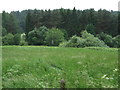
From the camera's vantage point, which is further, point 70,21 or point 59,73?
point 70,21

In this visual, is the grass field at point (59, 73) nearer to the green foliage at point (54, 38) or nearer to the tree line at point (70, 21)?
the green foliage at point (54, 38)

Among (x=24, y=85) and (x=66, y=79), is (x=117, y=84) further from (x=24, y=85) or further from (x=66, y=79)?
(x=24, y=85)

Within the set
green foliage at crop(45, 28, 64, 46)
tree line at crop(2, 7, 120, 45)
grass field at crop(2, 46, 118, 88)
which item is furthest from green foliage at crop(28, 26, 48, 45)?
grass field at crop(2, 46, 118, 88)

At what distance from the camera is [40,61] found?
8531 mm

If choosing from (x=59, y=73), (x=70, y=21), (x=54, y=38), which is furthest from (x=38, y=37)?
(x=59, y=73)

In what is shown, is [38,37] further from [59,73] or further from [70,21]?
[59,73]

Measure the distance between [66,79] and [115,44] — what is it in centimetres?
3243

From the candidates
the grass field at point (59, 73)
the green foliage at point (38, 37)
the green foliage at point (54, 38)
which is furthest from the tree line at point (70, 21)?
the grass field at point (59, 73)

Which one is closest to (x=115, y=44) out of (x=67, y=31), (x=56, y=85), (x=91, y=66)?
(x=67, y=31)

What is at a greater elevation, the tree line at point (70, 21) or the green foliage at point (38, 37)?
the tree line at point (70, 21)

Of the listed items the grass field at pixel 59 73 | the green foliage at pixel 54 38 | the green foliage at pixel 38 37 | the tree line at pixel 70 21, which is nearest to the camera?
the grass field at pixel 59 73

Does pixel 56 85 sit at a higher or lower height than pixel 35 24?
lower

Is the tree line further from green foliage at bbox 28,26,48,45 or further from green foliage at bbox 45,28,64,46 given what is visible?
green foliage at bbox 45,28,64,46

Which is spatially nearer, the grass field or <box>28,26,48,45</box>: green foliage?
the grass field
